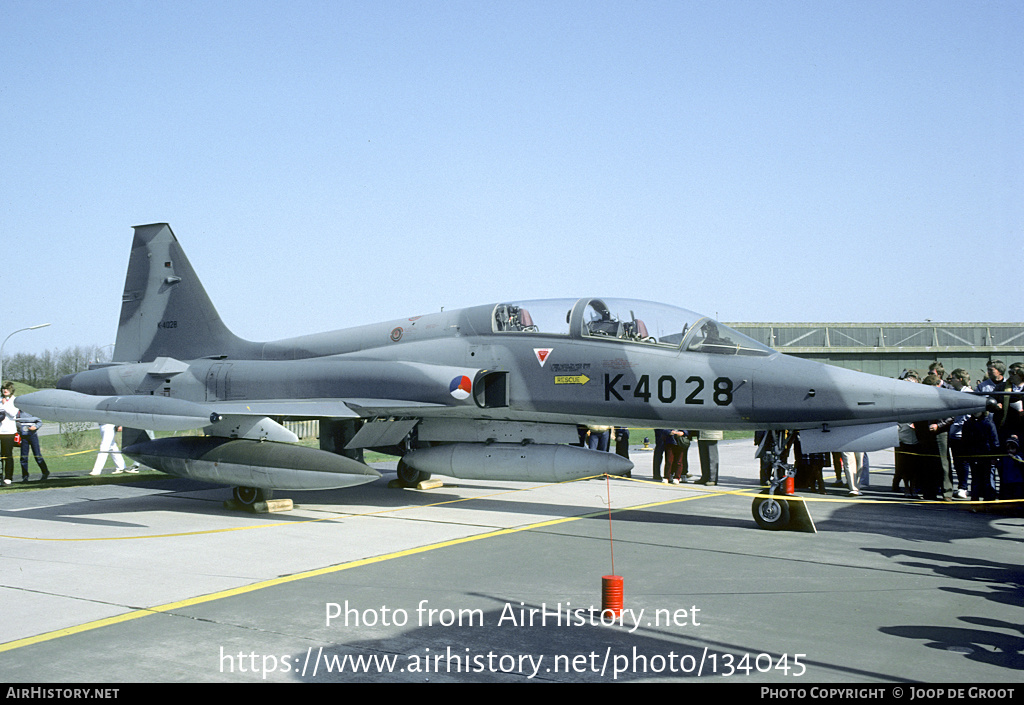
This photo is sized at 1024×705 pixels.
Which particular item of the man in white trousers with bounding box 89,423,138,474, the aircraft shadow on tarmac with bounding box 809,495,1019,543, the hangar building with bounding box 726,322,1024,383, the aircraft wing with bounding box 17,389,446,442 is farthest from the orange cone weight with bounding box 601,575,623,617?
the hangar building with bounding box 726,322,1024,383

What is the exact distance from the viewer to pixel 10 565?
754 cm

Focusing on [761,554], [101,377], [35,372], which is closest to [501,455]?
[761,554]

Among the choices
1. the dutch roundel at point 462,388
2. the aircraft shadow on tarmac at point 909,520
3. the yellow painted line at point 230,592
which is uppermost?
the dutch roundel at point 462,388

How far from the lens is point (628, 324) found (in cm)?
1023

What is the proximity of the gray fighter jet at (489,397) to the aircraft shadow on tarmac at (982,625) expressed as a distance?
162cm

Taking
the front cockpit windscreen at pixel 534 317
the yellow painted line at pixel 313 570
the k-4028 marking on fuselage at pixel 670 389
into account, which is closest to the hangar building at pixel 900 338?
the yellow painted line at pixel 313 570

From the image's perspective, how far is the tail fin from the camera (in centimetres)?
1443

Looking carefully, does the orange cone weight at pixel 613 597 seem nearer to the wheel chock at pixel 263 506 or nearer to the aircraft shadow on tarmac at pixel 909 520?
the aircraft shadow on tarmac at pixel 909 520

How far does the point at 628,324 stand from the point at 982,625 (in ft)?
18.4

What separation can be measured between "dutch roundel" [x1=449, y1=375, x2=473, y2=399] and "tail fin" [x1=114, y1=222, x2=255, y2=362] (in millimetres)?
5440

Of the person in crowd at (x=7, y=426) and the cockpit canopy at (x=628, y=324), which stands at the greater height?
the cockpit canopy at (x=628, y=324)

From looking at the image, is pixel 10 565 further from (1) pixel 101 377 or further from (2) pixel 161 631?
(1) pixel 101 377

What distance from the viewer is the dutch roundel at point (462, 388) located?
10.7 metres
